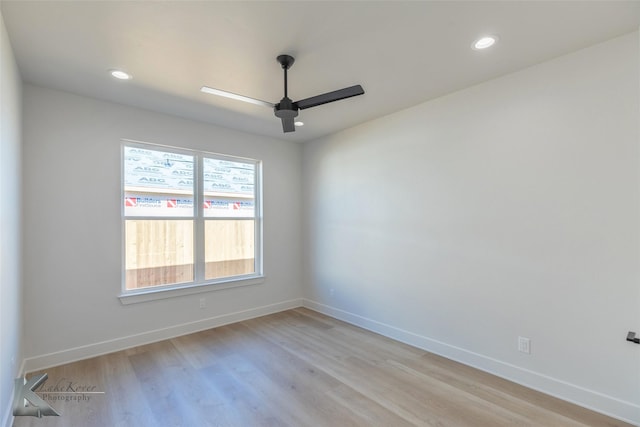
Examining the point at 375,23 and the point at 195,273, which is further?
the point at 195,273

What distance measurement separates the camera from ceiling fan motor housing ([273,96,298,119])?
249 cm

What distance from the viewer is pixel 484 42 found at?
7.38 ft

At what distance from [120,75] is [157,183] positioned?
4.46 ft

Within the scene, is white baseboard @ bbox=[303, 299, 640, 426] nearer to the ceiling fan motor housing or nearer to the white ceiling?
the white ceiling

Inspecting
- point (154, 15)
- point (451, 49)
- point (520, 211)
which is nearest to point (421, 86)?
point (451, 49)

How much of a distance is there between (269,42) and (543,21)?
189cm

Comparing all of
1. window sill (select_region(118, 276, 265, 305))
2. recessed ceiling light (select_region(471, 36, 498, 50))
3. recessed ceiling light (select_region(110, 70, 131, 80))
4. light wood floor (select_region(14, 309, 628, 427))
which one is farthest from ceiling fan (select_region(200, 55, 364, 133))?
window sill (select_region(118, 276, 265, 305))

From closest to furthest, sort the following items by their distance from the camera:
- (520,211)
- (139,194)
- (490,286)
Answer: (520,211)
(490,286)
(139,194)

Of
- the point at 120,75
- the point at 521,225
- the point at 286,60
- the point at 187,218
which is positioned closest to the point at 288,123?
the point at 286,60

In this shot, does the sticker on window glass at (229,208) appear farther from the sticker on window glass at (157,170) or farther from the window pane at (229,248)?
the sticker on window glass at (157,170)

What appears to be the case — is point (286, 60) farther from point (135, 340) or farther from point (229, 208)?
point (135, 340)

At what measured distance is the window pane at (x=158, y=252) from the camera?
3523mm

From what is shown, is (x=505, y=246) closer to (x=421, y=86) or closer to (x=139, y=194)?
(x=421, y=86)

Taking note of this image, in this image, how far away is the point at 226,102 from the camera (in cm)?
334
